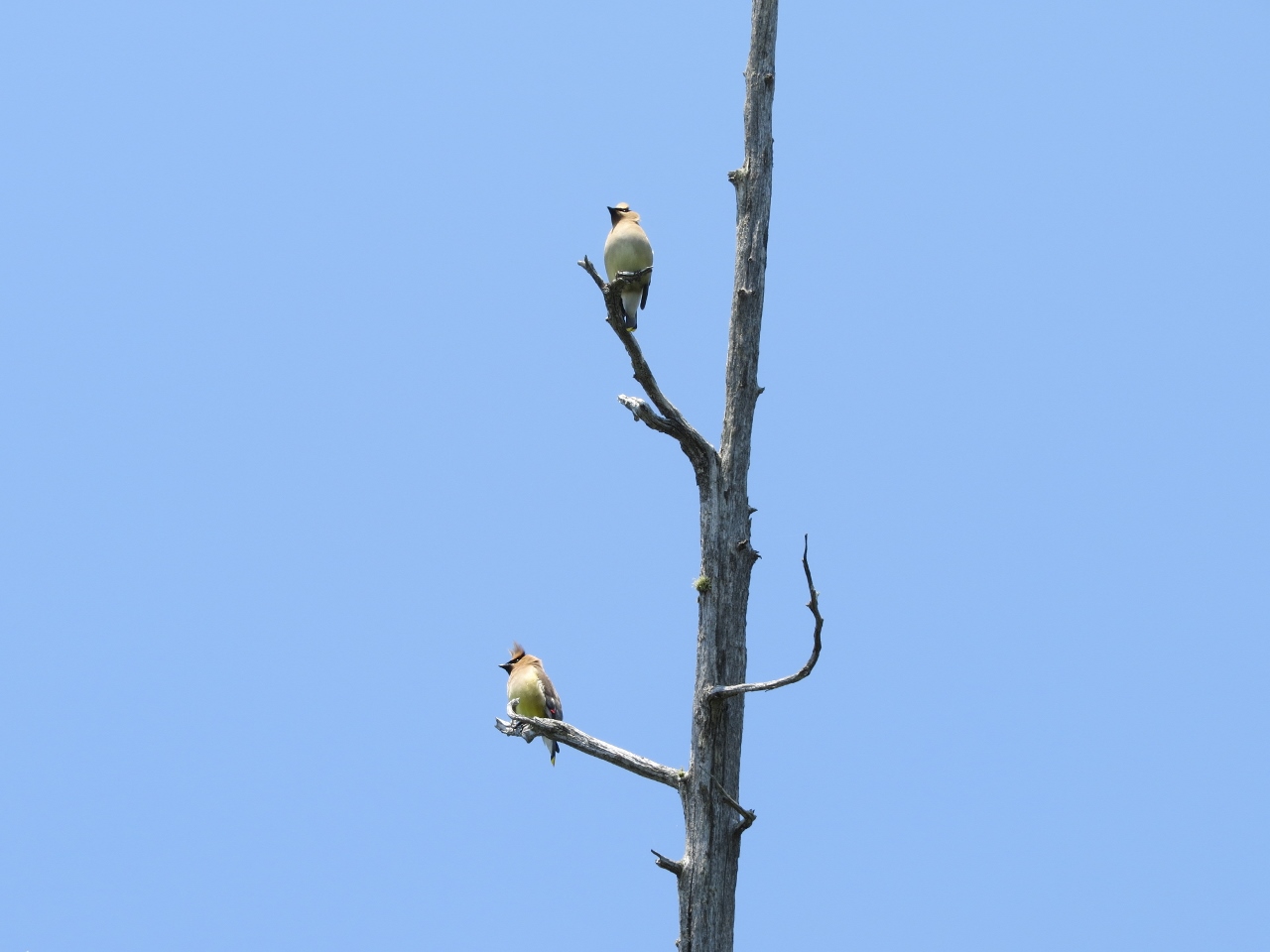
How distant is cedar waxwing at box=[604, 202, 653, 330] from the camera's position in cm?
779

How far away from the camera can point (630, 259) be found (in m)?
7.85

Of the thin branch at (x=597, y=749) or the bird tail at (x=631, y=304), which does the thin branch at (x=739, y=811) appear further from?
the bird tail at (x=631, y=304)

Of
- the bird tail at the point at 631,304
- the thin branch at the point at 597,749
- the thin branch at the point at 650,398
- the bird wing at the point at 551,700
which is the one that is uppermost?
the bird tail at the point at 631,304

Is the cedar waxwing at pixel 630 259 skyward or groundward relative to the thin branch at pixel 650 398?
skyward

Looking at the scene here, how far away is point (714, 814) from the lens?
7.29 meters

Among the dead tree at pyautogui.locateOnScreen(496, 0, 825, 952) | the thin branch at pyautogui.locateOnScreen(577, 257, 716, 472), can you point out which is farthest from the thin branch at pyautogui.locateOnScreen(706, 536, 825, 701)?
the thin branch at pyautogui.locateOnScreen(577, 257, 716, 472)

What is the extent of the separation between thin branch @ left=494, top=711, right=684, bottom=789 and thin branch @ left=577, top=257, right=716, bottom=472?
1.89 metres

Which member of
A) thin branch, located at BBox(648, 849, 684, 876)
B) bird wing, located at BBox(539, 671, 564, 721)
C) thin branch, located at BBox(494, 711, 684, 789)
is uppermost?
bird wing, located at BBox(539, 671, 564, 721)

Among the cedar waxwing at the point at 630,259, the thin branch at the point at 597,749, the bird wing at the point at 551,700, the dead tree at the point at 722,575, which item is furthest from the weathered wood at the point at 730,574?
the bird wing at the point at 551,700

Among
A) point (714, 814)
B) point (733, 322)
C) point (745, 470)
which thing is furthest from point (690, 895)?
point (733, 322)

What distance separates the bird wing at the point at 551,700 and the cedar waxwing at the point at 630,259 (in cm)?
290

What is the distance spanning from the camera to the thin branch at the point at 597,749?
7492 mm

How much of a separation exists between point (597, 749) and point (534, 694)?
4.59 ft

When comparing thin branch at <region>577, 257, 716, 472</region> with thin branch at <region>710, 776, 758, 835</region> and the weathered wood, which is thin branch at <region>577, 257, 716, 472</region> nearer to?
the weathered wood
